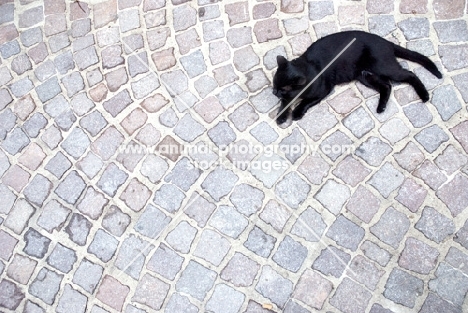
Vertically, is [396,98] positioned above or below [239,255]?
above

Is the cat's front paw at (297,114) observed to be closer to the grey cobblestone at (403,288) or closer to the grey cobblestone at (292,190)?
the grey cobblestone at (292,190)

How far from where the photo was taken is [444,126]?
4043mm

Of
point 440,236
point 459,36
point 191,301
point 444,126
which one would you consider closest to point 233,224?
point 191,301

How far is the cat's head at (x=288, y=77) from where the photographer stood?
143 inches

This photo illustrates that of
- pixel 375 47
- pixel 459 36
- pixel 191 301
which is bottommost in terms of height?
pixel 191 301

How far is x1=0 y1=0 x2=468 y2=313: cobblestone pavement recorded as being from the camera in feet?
12.5

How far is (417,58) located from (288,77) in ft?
4.22

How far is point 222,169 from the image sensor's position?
4109 mm

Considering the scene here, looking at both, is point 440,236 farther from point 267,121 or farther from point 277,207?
point 267,121

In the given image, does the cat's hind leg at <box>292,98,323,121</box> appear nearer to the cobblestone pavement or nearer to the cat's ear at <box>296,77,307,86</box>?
the cobblestone pavement

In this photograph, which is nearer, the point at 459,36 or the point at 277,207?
the point at 277,207

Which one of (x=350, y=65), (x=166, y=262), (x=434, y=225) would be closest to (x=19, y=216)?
(x=166, y=262)

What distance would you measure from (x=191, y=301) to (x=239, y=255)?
563mm

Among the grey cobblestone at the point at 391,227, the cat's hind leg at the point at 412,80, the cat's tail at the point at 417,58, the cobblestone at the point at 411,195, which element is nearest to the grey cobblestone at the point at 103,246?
the grey cobblestone at the point at 391,227
